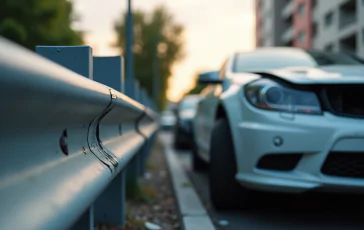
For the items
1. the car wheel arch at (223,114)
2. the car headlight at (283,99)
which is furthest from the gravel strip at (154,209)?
the car headlight at (283,99)

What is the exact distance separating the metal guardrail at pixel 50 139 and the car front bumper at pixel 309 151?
145cm

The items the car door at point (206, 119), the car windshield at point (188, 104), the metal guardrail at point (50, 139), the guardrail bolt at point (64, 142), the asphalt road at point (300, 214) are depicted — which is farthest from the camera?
the car windshield at point (188, 104)

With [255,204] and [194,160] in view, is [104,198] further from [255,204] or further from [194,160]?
[194,160]

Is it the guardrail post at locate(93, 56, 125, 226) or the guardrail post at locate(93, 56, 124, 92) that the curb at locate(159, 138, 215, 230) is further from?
the guardrail post at locate(93, 56, 124, 92)

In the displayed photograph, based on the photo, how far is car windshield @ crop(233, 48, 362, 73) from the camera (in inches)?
192

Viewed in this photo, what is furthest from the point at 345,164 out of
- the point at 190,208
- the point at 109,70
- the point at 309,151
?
the point at 109,70

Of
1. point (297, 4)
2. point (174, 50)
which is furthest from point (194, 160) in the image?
point (174, 50)

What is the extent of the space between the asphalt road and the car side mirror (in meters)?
1.18

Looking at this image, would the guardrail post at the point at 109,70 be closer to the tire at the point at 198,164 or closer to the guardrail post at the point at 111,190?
the guardrail post at the point at 111,190

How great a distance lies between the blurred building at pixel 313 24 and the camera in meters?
32.2

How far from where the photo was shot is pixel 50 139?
5.09 ft

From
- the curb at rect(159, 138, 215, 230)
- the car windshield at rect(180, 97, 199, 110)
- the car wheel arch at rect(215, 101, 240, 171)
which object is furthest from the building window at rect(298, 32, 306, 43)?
the car wheel arch at rect(215, 101, 240, 171)

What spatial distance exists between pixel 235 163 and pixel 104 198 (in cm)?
114

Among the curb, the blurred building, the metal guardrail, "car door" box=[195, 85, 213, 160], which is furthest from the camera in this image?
the blurred building
